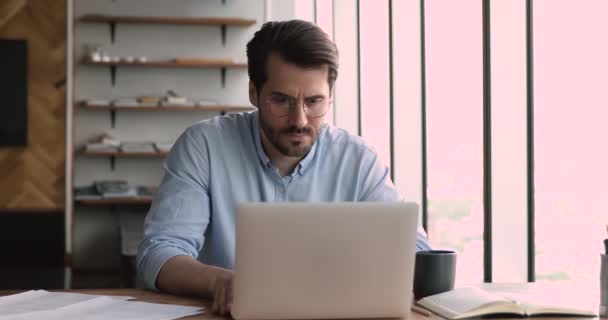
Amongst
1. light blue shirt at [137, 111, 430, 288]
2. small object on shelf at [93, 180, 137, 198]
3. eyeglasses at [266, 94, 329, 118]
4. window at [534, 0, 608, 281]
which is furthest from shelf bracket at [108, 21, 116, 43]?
eyeglasses at [266, 94, 329, 118]

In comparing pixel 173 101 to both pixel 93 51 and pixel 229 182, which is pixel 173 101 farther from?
pixel 229 182

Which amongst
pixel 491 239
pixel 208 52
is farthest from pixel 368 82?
pixel 491 239

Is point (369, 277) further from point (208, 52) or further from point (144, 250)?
point (208, 52)

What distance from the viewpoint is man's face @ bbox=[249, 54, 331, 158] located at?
1.87 meters

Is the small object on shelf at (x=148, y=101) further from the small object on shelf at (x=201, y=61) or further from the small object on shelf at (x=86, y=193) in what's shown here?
Answer: the small object on shelf at (x=86, y=193)

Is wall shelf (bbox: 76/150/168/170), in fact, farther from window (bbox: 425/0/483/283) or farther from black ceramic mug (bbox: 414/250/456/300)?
black ceramic mug (bbox: 414/250/456/300)

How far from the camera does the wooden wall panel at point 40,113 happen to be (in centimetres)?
566

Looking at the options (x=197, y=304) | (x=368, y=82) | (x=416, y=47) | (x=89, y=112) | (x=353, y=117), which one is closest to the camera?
(x=197, y=304)

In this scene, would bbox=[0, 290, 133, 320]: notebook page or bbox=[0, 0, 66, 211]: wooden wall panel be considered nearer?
bbox=[0, 290, 133, 320]: notebook page

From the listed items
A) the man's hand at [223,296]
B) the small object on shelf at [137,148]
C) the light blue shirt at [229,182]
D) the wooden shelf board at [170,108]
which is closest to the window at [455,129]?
the light blue shirt at [229,182]

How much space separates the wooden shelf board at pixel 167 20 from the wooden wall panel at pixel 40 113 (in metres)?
0.26

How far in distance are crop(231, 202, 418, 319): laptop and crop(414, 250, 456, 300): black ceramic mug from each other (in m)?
0.27

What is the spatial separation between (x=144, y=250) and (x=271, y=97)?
465mm

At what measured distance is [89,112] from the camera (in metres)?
6.03
